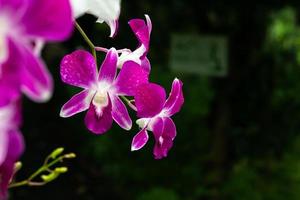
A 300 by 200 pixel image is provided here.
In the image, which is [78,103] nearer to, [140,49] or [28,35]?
[140,49]

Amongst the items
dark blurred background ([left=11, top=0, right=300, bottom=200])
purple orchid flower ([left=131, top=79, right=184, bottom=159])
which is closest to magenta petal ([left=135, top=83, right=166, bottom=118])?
purple orchid flower ([left=131, top=79, right=184, bottom=159])

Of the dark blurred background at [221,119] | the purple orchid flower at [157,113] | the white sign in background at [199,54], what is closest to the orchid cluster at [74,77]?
the purple orchid flower at [157,113]

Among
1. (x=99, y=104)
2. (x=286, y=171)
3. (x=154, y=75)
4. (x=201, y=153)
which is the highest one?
(x=99, y=104)

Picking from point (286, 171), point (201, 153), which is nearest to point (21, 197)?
point (201, 153)

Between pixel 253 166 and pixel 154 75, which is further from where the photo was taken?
pixel 253 166

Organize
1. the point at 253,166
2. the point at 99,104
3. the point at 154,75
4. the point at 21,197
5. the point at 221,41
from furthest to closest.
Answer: the point at 253,166
the point at 221,41
the point at 154,75
the point at 21,197
the point at 99,104

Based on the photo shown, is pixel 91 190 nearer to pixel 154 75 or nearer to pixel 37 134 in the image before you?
pixel 37 134

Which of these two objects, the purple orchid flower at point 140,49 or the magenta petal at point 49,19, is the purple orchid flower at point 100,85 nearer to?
the purple orchid flower at point 140,49

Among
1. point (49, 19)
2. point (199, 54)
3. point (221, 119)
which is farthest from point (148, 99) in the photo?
point (221, 119)
